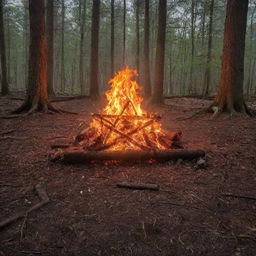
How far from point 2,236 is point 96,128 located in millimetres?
3743

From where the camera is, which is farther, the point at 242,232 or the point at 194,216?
the point at 194,216

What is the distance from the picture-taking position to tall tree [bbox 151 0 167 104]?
13734 mm

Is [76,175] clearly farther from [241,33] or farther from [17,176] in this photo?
[241,33]

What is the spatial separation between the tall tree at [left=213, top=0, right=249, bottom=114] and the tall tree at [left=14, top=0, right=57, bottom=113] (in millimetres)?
7625

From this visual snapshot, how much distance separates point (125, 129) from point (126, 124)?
0.14m

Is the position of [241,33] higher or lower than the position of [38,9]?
lower

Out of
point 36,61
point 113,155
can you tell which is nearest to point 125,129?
point 113,155

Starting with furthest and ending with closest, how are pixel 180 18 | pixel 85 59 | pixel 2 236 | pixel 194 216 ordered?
pixel 85 59
pixel 180 18
pixel 194 216
pixel 2 236

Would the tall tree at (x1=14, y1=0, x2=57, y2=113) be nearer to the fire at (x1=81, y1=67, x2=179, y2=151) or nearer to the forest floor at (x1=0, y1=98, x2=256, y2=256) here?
the forest floor at (x1=0, y1=98, x2=256, y2=256)

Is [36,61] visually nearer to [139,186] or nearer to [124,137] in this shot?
[124,137]

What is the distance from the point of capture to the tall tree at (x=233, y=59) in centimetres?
888

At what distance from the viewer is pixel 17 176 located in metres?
4.66

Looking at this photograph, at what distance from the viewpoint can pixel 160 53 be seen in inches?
549

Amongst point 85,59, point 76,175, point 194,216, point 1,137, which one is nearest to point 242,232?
point 194,216
